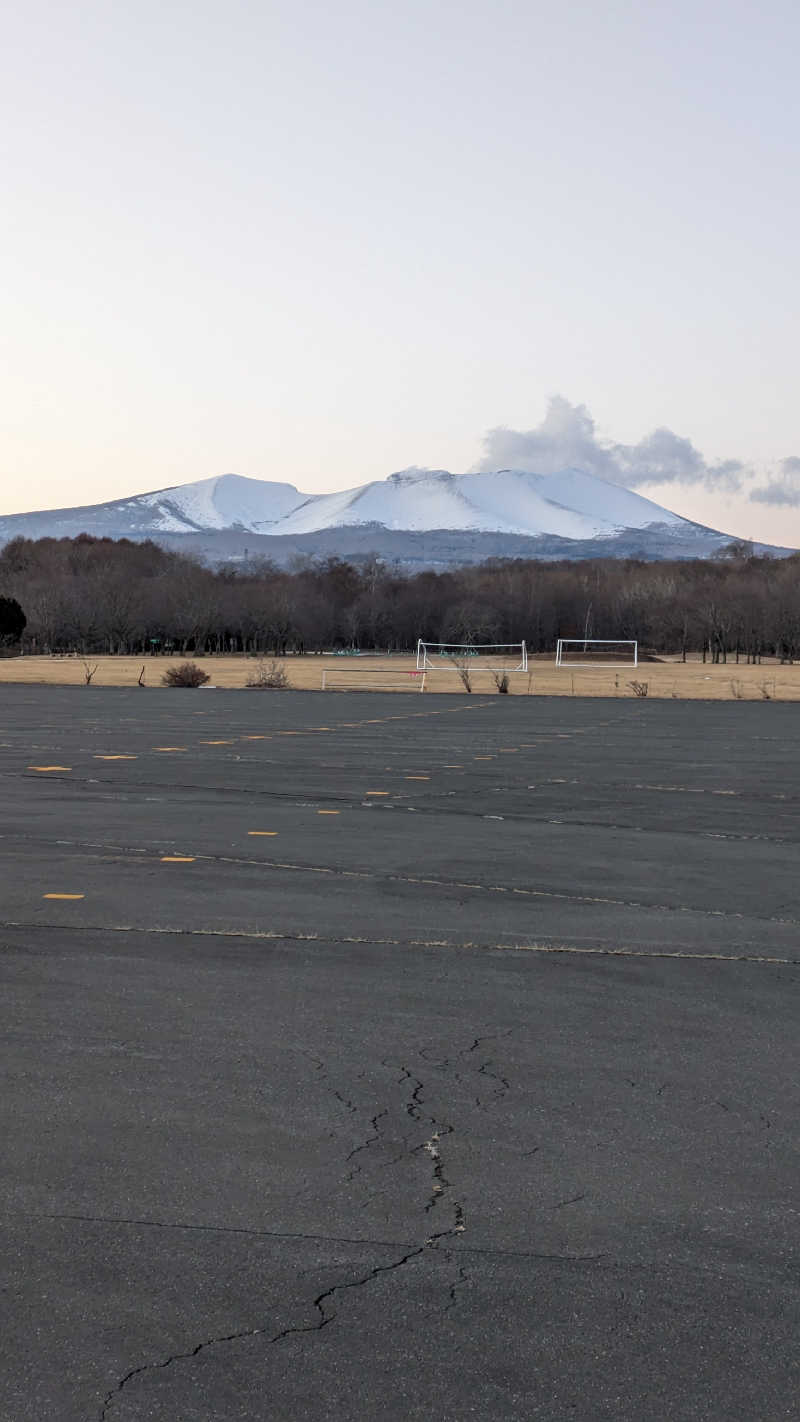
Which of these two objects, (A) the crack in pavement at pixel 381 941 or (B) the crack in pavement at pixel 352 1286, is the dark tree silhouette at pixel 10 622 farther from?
(B) the crack in pavement at pixel 352 1286

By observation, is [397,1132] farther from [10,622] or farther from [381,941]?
[10,622]

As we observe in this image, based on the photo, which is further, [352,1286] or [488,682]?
[488,682]

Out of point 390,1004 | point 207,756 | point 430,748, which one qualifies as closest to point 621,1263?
point 390,1004

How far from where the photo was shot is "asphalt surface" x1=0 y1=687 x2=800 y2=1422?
13.6 feet

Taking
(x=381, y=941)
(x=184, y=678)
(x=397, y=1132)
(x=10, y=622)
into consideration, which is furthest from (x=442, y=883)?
(x=10, y=622)

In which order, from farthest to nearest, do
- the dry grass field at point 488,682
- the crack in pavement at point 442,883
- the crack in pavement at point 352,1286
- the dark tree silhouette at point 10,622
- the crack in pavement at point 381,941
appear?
the dark tree silhouette at point 10,622 → the dry grass field at point 488,682 → the crack in pavement at point 442,883 → the crack in pavement at point 381,941 → the crack in pavement at point 352,1286

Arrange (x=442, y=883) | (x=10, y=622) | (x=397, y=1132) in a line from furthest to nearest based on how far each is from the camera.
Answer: (x=10, y=622) < (x=442, y=883) < (x=397, y=1132)

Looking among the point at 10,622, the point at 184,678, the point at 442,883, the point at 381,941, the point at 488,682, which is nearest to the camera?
the point at 381,941

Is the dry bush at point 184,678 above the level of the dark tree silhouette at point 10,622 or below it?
below

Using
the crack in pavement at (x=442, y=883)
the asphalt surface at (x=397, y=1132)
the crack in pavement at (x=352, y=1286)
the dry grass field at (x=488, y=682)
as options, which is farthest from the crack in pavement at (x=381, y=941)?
the dry grass field at (x=488, y=682)

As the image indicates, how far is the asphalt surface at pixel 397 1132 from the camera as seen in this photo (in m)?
4.14

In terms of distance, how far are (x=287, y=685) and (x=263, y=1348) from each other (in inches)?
2625

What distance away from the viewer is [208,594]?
192m

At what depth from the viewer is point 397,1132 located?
20.2 ft
